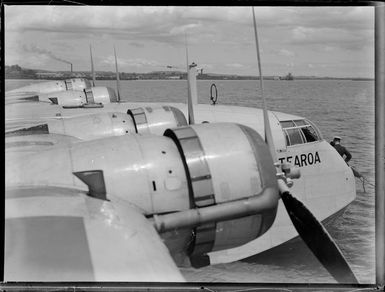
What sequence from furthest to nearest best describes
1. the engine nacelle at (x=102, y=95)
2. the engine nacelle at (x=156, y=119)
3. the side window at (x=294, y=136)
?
1. the engine nacelle at (x=102, y=95)
2. the side window at (x=294, y=136)
3. the engine nacelle at (x=156, y=119)

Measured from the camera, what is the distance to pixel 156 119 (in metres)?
7.59

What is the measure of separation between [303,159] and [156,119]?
145 inches

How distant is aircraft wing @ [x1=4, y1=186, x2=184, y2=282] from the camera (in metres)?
3.16

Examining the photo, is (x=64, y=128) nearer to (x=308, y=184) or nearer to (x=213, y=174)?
(x=213, y=174)

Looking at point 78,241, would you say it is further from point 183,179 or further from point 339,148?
point 339,148

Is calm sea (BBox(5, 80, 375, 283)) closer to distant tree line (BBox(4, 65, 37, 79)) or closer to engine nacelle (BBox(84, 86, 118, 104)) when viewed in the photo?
distant tree line (BBox(4, 65, 37, 79))

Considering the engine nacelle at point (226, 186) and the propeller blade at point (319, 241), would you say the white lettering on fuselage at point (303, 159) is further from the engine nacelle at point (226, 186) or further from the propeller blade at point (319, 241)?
the engine nacelle at point (226, 186)

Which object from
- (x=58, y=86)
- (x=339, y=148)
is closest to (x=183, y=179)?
(x=339, y=148)

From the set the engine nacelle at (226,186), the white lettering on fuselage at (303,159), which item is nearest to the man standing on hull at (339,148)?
the white lettering on fuselage at (303,159)

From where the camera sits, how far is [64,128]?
7941mm

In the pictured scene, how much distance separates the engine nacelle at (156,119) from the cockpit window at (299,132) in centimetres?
267

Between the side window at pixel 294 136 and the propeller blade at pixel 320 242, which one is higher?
the side window at pixel 294 136

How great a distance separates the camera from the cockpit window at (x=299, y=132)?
29.3 feet

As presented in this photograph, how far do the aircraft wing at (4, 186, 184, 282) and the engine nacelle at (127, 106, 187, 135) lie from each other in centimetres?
381
